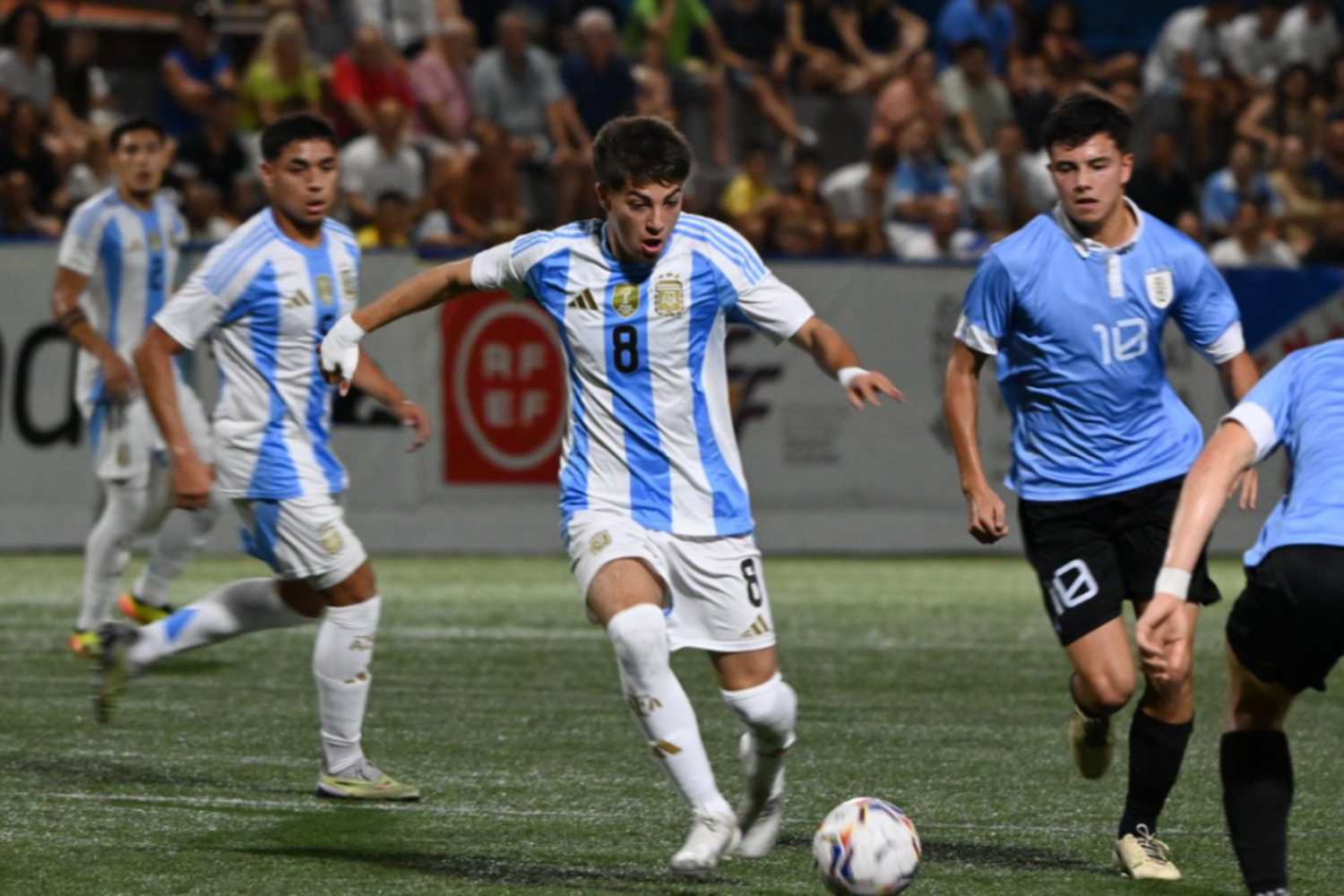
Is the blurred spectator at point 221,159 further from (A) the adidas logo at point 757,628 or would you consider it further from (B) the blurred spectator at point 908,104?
(A) the adidas logo at point 757,628

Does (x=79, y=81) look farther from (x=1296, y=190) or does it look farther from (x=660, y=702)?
(x=660, y=702)

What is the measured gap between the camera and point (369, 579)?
Answer: 7273 millimetres

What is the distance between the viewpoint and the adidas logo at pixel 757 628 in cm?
576

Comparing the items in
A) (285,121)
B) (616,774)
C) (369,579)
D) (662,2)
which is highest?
(662,2)

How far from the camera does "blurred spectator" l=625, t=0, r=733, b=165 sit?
18000 mm

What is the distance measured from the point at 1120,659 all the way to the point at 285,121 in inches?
127

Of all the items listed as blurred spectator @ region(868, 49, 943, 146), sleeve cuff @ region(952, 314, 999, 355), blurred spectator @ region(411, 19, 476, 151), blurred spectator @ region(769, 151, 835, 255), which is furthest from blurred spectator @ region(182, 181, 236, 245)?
sleeve cuff @ region(952, 314, 999, 355)

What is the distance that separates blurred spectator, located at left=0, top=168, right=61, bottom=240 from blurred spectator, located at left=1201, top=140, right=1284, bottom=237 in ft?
28.1

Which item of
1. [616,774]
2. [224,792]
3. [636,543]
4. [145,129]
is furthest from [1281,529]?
[145,129]

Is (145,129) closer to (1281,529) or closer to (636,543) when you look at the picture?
(636,543)

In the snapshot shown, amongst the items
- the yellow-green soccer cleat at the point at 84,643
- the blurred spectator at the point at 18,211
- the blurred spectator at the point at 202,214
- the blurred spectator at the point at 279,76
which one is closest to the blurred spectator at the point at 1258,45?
the blurred spectator at the point at 279,76

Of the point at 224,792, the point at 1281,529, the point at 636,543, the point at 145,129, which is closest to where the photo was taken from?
the point at 1281,529

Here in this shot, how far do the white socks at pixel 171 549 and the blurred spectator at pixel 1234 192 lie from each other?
9.16 meters

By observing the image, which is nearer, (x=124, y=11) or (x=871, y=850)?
(x=871, y=850)
